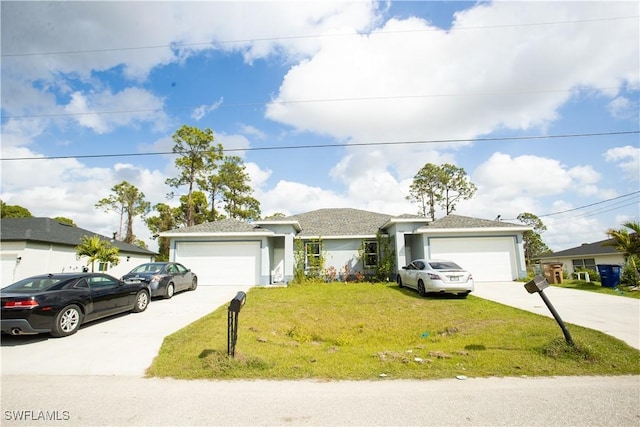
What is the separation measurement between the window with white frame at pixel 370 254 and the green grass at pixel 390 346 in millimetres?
8840

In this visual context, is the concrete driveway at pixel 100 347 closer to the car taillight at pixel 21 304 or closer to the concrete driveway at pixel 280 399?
the concrete driveway at pixel 280 399

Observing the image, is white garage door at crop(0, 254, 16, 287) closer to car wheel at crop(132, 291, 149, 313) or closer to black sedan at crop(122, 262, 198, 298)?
black sedan at crop(122, 262, 198, 298)

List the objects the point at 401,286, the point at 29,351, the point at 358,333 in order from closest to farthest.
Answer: the point at 29,351
the point at 358,333
the point at 401,286

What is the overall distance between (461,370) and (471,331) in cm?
268

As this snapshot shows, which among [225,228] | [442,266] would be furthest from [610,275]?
[225,228]

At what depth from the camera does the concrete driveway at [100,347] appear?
193 inches

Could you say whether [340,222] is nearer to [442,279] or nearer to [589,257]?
[442,279]

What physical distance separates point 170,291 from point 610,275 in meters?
18.9

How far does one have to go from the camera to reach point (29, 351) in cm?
575

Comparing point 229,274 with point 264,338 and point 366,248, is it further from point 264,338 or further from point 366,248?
point 264,338

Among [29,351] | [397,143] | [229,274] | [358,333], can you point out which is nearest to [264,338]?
[358,333]

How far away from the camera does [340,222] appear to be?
71.3ft

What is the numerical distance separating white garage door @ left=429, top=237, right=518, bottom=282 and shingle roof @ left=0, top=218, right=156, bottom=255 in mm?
23001

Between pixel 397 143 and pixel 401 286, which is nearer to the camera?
pixel 397 143
